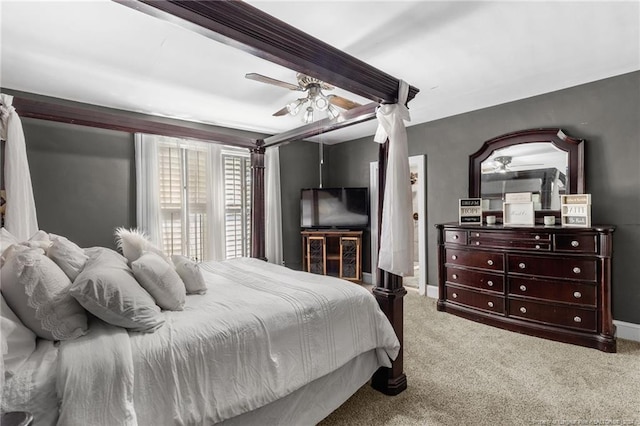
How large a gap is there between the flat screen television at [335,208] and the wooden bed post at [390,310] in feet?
9.20

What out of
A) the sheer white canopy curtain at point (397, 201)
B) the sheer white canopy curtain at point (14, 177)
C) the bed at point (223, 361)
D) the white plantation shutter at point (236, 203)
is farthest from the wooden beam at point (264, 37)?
the white plantation shutter at point (236, 203)

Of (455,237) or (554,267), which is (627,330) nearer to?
(554,267)

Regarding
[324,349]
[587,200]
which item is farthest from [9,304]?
[587,200]

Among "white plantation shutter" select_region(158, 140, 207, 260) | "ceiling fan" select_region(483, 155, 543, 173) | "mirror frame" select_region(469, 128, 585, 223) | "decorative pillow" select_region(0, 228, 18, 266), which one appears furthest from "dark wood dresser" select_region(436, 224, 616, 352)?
"decorative pillow" select_region(0, 228, 18, 266)

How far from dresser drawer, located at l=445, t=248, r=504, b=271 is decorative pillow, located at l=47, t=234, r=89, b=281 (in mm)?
3442

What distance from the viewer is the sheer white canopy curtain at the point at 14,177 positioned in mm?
2215

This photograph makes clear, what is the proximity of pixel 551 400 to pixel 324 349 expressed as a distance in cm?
156

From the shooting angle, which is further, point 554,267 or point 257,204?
point 257,204

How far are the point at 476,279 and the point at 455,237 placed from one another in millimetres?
506

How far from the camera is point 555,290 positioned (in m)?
2.91

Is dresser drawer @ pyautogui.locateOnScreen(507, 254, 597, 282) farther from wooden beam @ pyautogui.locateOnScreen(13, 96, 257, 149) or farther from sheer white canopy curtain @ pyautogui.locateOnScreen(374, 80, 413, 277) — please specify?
wooden beam @ pyautogui.locateOnScreen(13, 96, 257, 149)

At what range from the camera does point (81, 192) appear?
11.2ft

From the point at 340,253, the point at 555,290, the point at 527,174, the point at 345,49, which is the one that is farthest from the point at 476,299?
the point at 345,49

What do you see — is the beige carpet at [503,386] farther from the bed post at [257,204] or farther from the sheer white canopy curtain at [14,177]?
the sheer white canopy curtain at [14,177]
